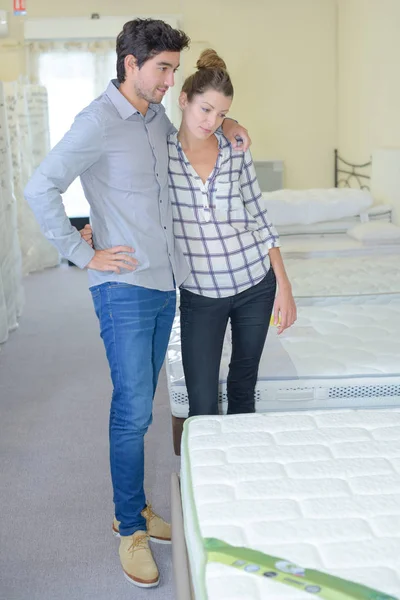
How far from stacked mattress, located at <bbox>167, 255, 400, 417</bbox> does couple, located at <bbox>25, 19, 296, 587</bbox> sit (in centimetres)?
41

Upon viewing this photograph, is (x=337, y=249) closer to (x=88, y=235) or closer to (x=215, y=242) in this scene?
(x=215, y=242)

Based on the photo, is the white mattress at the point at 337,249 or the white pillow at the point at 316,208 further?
the white pillow at the point at 316,208

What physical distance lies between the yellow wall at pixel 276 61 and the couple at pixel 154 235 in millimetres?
4415

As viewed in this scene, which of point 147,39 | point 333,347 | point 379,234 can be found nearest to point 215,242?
point 147,39

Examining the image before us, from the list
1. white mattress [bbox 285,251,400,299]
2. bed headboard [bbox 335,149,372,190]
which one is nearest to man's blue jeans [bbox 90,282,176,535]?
white mattress [bbox 285,251,400,299]

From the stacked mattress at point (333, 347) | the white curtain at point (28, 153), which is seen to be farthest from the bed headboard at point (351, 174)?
the white curtain at point (28, 153)

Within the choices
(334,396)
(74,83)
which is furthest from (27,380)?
(74,83)

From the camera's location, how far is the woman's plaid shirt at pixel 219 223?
1960 millimetres

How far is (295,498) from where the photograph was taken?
152 cm

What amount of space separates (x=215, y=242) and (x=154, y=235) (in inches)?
8.4

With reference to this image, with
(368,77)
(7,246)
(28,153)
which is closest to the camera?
(7,246)

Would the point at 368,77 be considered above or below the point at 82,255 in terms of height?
above

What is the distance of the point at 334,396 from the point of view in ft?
8.43

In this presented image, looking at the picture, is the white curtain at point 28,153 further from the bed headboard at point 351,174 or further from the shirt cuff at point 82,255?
the shirt cuff at point 82,255
